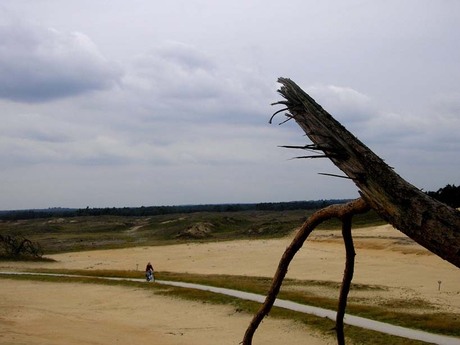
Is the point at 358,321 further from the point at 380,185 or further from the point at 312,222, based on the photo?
the point at 380,185

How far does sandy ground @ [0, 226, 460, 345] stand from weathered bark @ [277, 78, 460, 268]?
1225cm

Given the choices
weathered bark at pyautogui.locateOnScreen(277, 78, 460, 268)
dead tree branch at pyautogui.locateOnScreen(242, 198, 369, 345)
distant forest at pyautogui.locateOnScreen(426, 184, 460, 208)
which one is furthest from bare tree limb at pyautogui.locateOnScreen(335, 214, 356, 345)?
distant forest at pyautogui.locateOnScreen(426, 184, 460, 208)

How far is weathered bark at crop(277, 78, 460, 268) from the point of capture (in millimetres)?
4246

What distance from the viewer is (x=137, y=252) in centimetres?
5594

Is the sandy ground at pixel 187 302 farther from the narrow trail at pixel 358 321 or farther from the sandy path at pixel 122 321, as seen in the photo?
the narrow trail at pixel 358 321

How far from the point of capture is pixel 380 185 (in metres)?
4.75

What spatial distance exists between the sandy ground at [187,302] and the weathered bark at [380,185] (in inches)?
482

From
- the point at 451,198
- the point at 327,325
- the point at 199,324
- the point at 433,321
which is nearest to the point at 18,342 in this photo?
the point at 199,324

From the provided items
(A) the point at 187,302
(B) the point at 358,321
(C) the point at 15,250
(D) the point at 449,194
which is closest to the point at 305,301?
(B) the point at 358,321

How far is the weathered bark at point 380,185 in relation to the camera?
167 inches

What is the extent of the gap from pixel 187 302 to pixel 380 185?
67.8ft

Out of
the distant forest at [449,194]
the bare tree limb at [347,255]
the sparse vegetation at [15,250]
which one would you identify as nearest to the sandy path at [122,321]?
the bare tree limb at [347,255]

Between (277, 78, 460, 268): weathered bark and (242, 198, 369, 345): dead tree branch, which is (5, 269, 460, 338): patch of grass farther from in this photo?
(277, 78, 460, 268): weathered bark

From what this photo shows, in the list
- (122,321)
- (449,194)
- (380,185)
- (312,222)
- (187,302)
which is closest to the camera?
(380,185)
